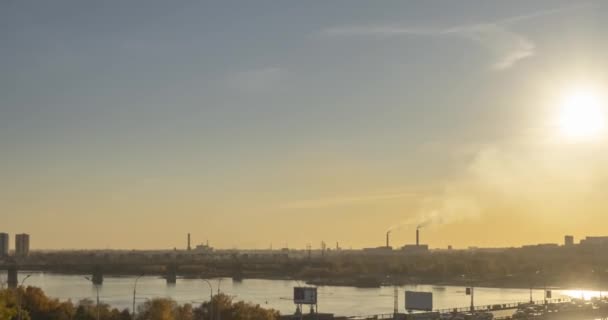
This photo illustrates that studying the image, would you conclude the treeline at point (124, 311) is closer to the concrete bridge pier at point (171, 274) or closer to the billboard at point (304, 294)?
the billboard at point (304, 294)

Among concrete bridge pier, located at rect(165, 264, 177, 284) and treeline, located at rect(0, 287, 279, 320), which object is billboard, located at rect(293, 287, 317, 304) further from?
concrete bridge pier, located at rect(165, 264, 177, 284)

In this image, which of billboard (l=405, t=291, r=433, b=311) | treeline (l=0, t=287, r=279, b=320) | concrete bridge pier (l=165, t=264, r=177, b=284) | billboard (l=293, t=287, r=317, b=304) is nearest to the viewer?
treeline (l=0, t=287, r=279, b=320)

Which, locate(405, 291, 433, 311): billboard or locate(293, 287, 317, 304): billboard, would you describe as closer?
locate(405, 291, 433, 311): billboard

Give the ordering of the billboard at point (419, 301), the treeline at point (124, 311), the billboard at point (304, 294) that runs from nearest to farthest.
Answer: the treeline at point (124, 311), the billboard at point (419, 301), the billboard at point (304, 294)

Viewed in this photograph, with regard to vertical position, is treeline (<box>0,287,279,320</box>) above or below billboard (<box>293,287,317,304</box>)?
below

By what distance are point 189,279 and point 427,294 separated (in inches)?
4888

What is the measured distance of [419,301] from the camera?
68562 millimetres

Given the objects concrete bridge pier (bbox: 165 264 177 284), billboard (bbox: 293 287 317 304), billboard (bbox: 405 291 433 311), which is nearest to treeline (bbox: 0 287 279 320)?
billboard (bbox: 293 287 317 304)

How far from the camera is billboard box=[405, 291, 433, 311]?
68312 millimetres

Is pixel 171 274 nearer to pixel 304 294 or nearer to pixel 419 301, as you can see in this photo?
pixel 304 294

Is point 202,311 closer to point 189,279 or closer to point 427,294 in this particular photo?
point 427,294

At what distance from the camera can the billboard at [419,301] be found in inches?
2689

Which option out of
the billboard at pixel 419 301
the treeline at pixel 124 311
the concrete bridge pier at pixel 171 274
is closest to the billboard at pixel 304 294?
the treeline at pixel 124 311

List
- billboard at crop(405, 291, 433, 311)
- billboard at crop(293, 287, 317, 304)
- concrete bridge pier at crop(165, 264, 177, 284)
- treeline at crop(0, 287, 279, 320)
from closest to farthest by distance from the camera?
treeline at crop(0, 287, 279, 320), billboard at crop(405, 291, 433, 311), billboard at crop(293, 287, 317, 304), concrete bridge pier at crop(165, 264, 177, 284)
